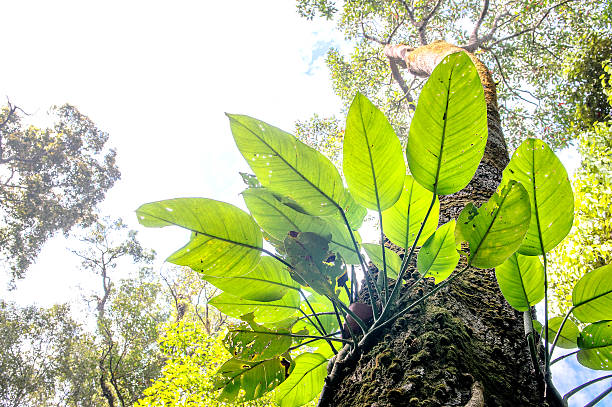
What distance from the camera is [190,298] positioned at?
1110 centimetres

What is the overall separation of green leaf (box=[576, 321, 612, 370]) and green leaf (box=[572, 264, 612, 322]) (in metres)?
0.01

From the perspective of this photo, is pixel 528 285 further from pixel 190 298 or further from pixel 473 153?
pixel 190 298

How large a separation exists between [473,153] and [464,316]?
30 centimetres

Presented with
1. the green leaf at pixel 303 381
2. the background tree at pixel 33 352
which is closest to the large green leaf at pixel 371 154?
the green leaf at pixel 303 381

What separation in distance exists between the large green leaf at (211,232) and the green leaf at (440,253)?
0.30 metres

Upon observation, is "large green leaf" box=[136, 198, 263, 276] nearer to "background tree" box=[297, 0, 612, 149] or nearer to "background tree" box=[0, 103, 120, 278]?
"background tree" box=[297, 0, 612, 149]

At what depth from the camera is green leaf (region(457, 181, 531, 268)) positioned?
0.43 metres

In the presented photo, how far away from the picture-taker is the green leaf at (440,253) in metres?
0.57

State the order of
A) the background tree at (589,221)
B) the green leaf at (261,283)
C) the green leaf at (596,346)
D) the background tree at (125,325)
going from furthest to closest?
1. the background tree at (125,325)
2. the background tree at (589,221)
3. the green leaf at (261,283)
4. the green leaf at (596,346)

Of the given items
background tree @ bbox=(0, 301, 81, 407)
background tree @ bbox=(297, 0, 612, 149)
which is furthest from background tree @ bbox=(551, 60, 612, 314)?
background tree @ bbox=(0, 301, 81, 407)

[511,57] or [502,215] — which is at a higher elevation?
[511,57]

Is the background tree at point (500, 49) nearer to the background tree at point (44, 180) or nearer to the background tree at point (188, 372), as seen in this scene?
the background tree at point (188, 372)

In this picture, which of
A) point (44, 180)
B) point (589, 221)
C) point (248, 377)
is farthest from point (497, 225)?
point (44, 180)

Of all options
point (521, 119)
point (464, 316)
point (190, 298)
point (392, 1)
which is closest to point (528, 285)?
point (464, 316)
